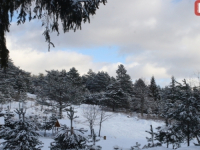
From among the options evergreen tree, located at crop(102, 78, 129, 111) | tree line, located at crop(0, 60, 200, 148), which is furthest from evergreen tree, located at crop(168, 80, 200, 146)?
evergreen tree, located at crop(102, 78, 129, 111)

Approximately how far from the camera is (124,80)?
39906 mm

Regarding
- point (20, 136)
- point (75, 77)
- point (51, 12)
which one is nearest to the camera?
point (51, 12)

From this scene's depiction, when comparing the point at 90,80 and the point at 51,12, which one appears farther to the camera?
the point at 90,80

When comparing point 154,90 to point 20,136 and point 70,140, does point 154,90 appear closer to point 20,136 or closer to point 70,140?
point 70,140

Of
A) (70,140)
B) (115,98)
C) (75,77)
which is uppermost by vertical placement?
(75,77)


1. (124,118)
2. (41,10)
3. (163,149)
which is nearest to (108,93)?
(124,118)

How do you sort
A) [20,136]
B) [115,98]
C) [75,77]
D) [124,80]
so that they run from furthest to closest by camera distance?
[75,77] < [124,80] < [115,98] < [20,136]

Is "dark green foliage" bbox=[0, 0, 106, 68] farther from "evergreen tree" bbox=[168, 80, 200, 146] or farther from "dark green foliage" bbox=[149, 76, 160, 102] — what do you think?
"dark green foliage" bbox=[149, 76, 160, 102]

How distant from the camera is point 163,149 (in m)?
7.55

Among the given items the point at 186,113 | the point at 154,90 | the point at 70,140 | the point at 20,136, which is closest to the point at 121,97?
the point at 154,90

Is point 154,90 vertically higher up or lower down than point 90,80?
lower down

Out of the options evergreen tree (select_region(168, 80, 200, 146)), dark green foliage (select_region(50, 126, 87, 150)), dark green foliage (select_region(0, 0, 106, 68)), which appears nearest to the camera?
dark green foliage (select_region(0, 0, 106, 68))

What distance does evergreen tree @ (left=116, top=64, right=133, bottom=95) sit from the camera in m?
39.4

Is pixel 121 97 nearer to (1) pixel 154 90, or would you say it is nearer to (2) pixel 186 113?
(1) pixel 154 90
